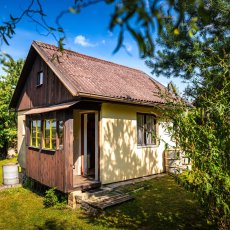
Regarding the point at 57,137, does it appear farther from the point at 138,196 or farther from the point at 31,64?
the point at 31,64

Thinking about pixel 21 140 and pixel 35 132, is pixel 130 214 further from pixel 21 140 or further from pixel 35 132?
pixel 21 140

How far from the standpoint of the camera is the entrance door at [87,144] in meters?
11.5

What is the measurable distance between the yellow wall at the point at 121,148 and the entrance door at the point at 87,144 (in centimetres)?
133

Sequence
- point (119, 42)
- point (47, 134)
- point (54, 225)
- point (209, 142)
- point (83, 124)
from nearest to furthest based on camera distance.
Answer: point (119, 42)
point (209, 142)
point (54, 225)
point (47, 134)
point (83, 124)

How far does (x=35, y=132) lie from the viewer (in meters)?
12.0

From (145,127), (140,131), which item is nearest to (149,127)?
(145,127)

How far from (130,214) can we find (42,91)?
304 inches

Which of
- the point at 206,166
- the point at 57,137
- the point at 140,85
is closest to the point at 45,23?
the point at 206,166

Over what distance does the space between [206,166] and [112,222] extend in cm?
408

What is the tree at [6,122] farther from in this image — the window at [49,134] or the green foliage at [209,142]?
the green foliage at [209,142]

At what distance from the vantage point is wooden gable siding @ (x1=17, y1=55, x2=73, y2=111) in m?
10.9

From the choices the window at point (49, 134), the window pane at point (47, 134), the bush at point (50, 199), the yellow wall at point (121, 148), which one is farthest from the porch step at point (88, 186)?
the window pane at point (47, 134)

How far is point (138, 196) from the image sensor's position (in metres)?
9.35

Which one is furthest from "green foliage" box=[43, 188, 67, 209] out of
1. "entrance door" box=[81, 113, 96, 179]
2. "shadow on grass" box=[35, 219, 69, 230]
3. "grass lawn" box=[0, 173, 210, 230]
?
"entrance door" box=[81, 113, 96, 179]
